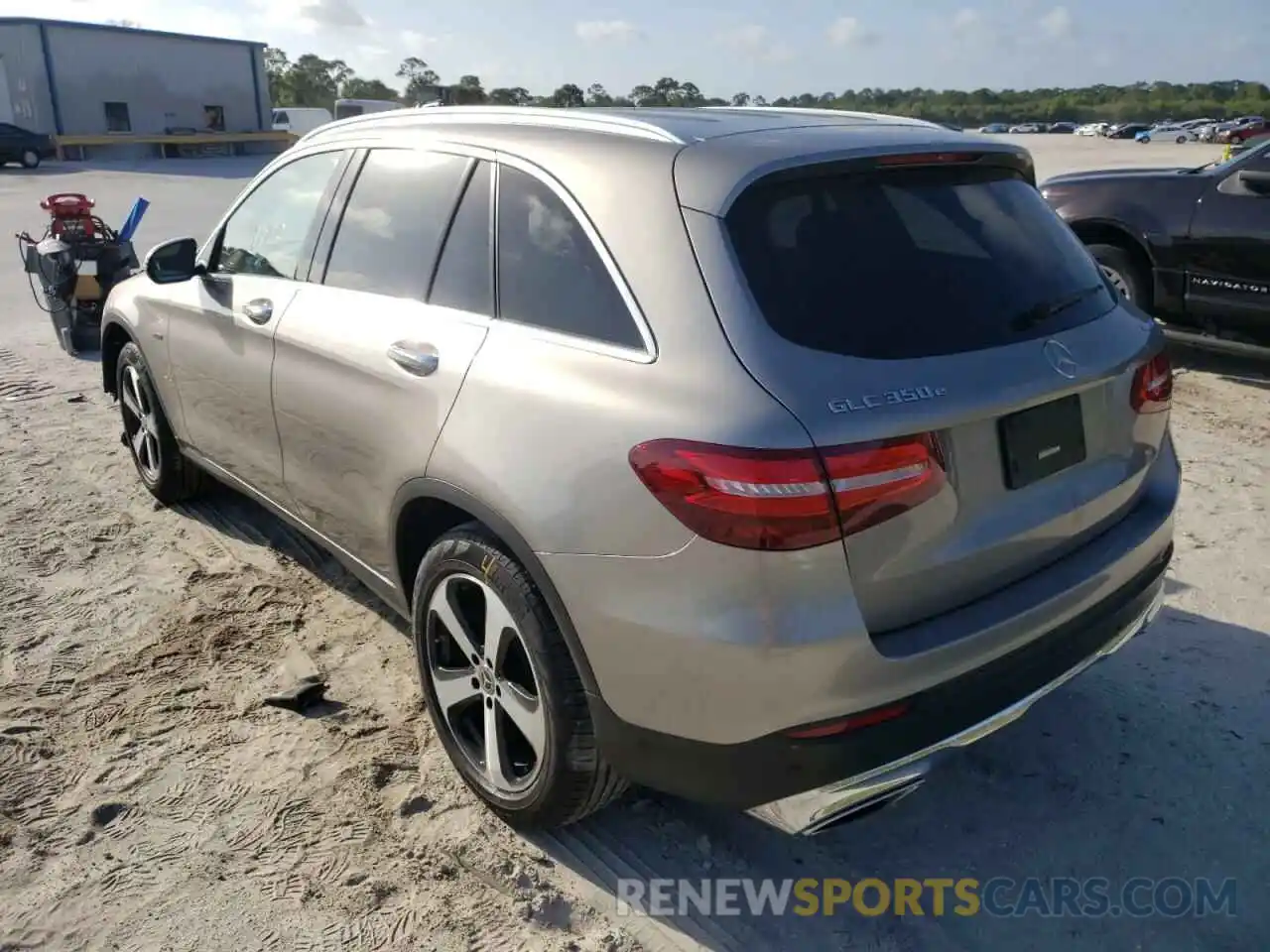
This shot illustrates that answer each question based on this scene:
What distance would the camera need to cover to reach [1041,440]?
7.82 feet

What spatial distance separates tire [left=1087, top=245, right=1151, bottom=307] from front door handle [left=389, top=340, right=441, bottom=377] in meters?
5.88

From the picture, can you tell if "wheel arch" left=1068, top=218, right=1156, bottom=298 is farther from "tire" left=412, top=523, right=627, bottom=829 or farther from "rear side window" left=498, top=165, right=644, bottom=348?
"tire" left=412, top=523, right=627, bottom=829

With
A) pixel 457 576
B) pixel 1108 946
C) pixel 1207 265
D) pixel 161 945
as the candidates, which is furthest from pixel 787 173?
pixel 1207 265

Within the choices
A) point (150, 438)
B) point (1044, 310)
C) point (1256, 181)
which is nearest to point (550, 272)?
point (1044, 310)

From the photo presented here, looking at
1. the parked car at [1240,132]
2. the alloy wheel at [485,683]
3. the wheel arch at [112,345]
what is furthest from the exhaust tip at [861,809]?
the parked car at [1240,132]

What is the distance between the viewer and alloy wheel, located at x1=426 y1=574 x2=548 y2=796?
266 cm

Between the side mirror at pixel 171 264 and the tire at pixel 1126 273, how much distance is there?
19.3 ft

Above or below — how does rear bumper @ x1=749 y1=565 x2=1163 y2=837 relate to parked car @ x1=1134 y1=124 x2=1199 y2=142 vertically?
below

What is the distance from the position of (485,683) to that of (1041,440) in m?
Result: 1.54

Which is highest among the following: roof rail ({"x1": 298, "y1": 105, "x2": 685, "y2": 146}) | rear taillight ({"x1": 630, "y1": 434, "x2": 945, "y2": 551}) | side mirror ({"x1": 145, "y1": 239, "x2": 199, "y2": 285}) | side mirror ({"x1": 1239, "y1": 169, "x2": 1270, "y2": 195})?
roof rail ({"x1": 298, "y1": 105, "x2": 685, "y2": 146})

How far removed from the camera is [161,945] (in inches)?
97.1

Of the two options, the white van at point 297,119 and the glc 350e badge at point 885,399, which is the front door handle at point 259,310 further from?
the white van at point 297,119

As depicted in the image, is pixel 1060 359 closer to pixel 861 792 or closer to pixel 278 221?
pixel 861 792

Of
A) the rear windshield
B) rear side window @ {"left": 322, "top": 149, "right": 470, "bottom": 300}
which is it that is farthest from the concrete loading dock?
the rear windshield
